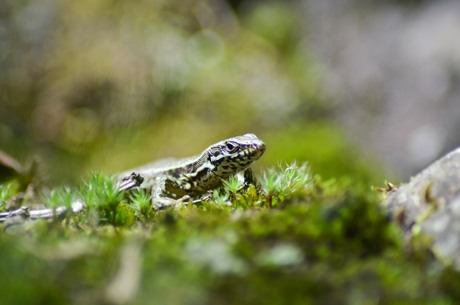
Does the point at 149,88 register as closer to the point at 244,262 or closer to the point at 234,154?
the point at 234,154

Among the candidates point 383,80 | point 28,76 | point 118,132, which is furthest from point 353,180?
A: point 28,76

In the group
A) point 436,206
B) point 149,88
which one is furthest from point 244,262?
point 149,88

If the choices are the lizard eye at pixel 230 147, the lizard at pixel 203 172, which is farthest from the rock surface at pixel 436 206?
the lizard eye at pixel 230 147

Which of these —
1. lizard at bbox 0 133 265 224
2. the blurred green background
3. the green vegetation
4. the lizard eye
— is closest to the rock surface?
the green vegetation

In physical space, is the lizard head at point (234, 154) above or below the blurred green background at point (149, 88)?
below

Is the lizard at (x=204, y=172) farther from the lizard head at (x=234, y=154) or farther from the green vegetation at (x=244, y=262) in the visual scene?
the green vegetation at (x=244, y=262)

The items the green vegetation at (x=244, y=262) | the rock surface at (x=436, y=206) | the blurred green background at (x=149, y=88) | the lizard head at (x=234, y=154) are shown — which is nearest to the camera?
the green vegetation at (x=244, y=262)

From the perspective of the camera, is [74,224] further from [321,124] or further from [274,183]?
[321,124]
